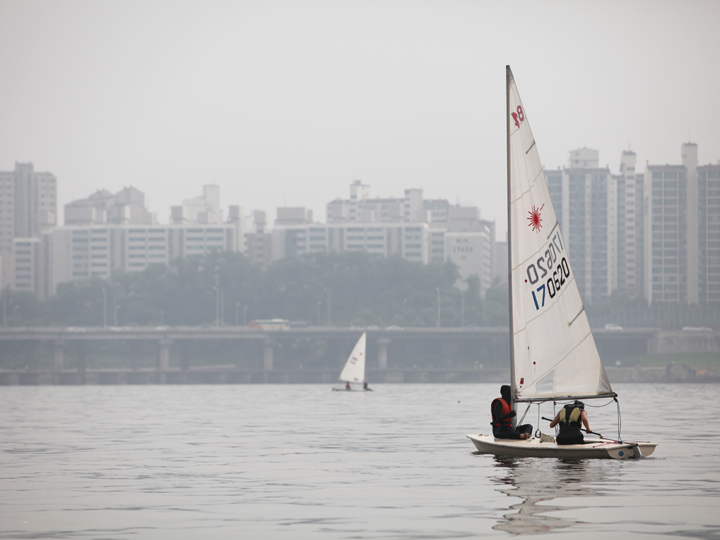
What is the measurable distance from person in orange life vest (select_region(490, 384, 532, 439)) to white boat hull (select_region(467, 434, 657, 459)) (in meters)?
0.18

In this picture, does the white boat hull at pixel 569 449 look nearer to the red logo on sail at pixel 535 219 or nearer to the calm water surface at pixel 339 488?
the calm water surface at pixel 339 488

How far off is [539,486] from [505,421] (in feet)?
22.1

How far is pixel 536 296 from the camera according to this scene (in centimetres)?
3422

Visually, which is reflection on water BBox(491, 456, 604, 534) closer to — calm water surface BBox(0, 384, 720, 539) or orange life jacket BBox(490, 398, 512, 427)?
calm water surface BBox(0, 384, 720, 539)

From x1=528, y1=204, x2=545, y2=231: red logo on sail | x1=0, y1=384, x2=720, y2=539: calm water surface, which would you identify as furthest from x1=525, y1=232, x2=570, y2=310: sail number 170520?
x1=0, y1=384, x2=720, y2=539: calm water surface

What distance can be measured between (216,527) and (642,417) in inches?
1915

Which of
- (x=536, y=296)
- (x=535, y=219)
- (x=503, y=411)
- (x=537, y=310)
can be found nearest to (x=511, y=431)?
(x=503, y=411)

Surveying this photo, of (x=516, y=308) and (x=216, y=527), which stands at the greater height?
(x=516, y=308)

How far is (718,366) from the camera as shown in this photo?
7825 inches

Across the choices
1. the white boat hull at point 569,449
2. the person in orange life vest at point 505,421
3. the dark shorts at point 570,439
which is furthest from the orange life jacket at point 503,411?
the dark shorts at point 570,439

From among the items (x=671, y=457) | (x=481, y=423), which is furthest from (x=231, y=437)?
(x=671, y=457)

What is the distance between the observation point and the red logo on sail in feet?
112

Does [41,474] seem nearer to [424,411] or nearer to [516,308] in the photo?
[516,308]

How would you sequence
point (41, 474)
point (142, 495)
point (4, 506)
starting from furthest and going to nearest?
1. point (41, 474)
2. point (142, 495)
3. point (4, 506)
